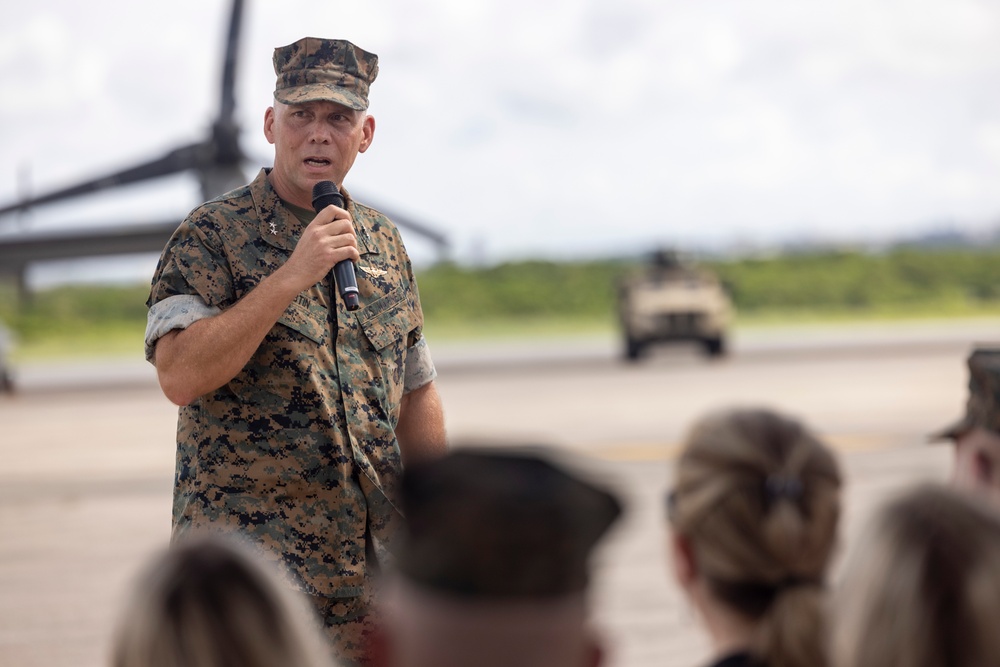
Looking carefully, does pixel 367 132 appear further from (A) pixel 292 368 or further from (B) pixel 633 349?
(B) pixel 633 349

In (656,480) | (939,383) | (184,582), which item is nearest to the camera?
(184,582)

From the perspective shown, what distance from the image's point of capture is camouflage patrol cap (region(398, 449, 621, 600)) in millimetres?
1151

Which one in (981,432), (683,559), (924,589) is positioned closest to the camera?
(924,589)

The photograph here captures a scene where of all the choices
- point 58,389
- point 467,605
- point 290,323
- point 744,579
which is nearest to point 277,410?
point 290,323

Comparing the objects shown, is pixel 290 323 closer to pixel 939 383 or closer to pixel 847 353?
pixel 939 383

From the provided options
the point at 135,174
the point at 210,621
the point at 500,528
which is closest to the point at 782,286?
the point at 135,174

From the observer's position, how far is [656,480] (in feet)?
36.7

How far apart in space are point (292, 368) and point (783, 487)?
1.38 meters

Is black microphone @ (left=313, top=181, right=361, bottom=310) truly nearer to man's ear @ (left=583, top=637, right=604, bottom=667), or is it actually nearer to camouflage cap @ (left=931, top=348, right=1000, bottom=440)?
camouflage cap @ (left=931, top=348, right=1000, bottom=440)

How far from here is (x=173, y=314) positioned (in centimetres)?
290

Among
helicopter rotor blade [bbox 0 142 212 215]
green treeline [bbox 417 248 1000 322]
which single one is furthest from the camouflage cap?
green treeline [bbox 417 248 1000 322]

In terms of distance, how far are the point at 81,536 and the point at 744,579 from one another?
8.41 meters

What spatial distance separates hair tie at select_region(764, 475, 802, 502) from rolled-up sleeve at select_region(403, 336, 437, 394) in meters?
1.45

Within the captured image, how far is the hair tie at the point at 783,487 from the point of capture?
6.48 feet
